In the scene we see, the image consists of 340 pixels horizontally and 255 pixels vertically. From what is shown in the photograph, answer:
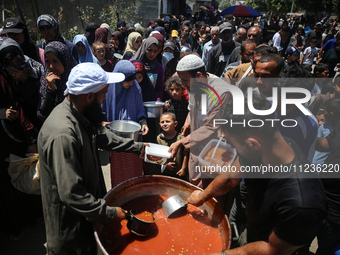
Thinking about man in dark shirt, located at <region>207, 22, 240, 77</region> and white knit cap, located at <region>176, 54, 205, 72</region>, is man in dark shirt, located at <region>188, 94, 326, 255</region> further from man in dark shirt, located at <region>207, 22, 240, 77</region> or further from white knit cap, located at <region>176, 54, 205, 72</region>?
man in dark shirt, located at <region>207, 22, 240, 77</region>

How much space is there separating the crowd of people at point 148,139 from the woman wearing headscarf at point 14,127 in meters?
0.01

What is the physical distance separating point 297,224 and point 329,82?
18.2ft

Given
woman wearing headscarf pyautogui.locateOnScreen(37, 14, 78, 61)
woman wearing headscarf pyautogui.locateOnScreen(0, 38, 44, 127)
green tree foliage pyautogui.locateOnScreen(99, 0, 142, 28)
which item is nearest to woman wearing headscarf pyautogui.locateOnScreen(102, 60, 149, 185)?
woman wearing headscarf pyautogui.locateOnScreen(0, 38, 44, 127)

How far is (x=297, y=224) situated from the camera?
4.51 ft

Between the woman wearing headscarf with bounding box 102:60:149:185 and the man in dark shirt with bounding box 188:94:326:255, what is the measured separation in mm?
1912

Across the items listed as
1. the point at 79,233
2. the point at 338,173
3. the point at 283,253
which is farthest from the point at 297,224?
the point at 79,233

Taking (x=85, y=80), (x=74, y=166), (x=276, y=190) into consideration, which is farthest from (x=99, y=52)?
(x=276, y=190)

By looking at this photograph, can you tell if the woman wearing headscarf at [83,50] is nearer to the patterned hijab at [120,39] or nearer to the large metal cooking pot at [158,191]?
the patterned hijab at [120,39]

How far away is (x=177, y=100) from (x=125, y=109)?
0.86 m

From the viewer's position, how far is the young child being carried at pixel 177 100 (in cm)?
367

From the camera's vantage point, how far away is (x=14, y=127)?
2623 millimetres

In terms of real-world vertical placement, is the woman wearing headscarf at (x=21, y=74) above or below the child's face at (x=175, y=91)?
above

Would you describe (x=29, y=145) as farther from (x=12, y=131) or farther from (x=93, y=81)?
(x=93, y=81)

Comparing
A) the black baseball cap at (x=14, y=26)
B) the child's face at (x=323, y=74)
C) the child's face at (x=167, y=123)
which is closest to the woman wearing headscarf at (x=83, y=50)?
the black baseball cap at (x=14, y=26)
